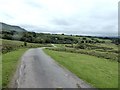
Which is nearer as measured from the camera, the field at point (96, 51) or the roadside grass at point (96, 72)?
the roadside grass at point (96, 72)

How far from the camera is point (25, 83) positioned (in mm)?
17875

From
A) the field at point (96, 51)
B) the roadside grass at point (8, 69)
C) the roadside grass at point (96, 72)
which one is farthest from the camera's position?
the field at point (96, 51)

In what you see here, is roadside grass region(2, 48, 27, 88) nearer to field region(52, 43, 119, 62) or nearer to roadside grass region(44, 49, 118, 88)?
roadside grass region(44, 49, 118, 88)

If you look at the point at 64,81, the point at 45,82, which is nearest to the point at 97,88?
the point at 64,81

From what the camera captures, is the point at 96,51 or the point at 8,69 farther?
the point at 96,51

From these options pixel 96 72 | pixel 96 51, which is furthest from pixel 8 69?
pixel 96 51

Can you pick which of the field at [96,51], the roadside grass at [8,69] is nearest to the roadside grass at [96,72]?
the roadside grass at [8,69]

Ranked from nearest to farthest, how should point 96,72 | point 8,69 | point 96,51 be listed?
point 96,72 → point 8,69 → point 96,51

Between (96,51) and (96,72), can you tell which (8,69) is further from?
(96,51)

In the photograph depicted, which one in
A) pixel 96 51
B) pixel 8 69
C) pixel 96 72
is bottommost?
pixel 96 51

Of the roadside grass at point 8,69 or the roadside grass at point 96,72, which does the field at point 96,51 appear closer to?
the roadside grass at point 96,72

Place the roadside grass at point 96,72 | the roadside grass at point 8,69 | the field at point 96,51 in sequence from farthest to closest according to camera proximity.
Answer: the field at point 96,51 → the roadside grass at point 8,69 → the roadside grass at point 96,72

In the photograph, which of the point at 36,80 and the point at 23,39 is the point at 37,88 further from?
the point at 23,39

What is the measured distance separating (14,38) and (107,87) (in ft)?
459
